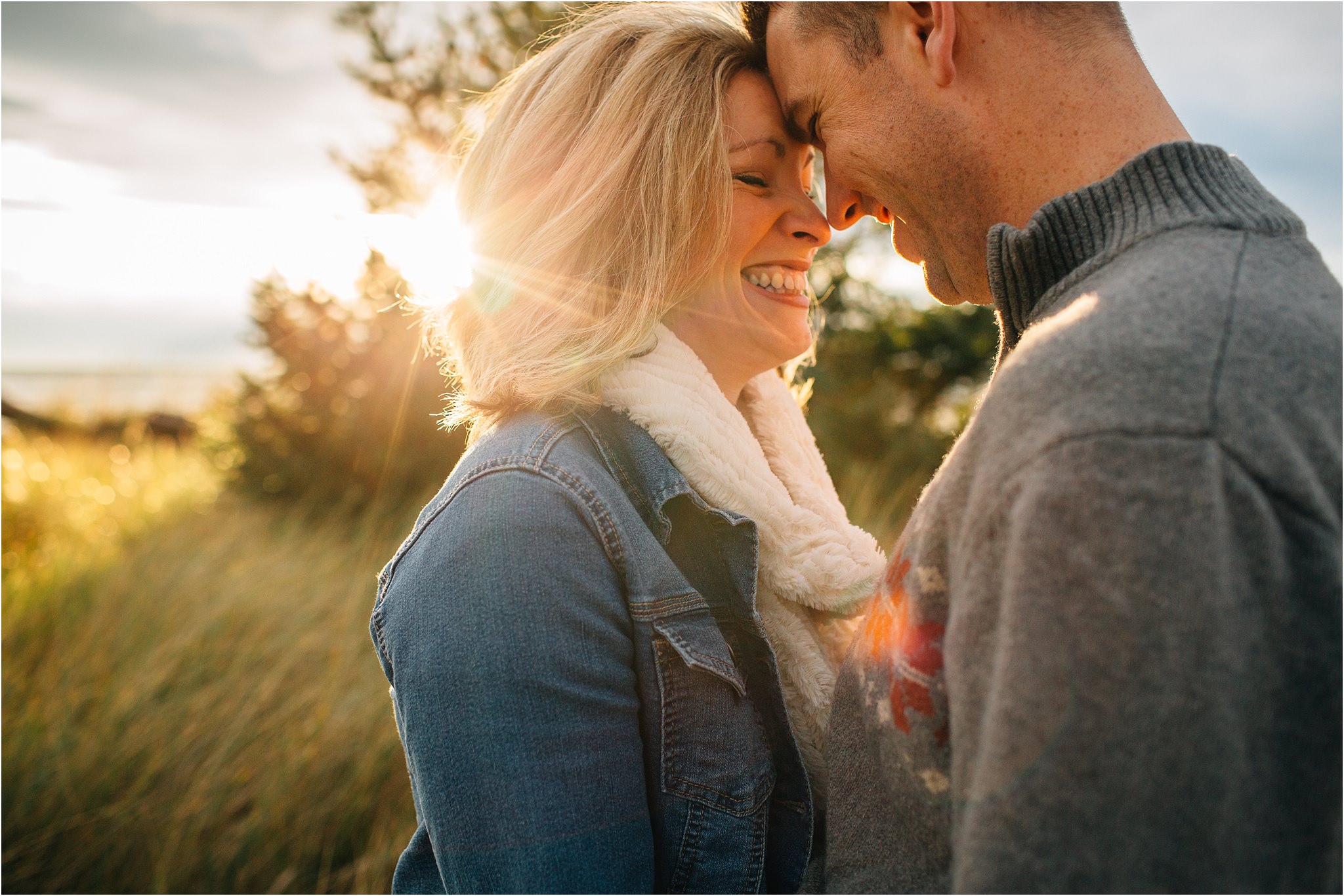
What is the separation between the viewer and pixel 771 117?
2109mm

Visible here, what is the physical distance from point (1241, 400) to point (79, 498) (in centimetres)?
734

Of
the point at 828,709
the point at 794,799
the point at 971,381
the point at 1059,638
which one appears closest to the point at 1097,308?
the point at 1059,638

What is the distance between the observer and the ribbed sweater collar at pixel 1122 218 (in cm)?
117

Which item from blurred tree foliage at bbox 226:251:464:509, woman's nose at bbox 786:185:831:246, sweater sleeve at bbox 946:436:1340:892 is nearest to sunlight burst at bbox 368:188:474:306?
woman's nose at bbox 786:185:831:246

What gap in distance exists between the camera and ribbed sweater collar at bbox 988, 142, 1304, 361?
1.17 meters

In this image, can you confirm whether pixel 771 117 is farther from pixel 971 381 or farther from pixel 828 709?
pixel 971 381

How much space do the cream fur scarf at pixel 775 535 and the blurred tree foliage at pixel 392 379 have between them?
474cm

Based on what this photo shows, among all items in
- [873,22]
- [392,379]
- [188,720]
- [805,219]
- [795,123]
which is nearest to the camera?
[873,22]

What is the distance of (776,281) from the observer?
2223mm

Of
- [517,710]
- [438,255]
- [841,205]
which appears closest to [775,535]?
[517,710]

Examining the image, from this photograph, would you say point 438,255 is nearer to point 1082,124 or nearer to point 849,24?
point 849,24

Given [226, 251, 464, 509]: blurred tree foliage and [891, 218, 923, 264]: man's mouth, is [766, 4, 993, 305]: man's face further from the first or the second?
[226, 251, 464, 509]: blurred tree foliage

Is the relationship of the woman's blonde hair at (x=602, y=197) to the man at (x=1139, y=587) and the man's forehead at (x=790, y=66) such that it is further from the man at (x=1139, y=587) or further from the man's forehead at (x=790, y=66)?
the man at (x=1139, y=587)

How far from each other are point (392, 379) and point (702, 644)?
611cm
